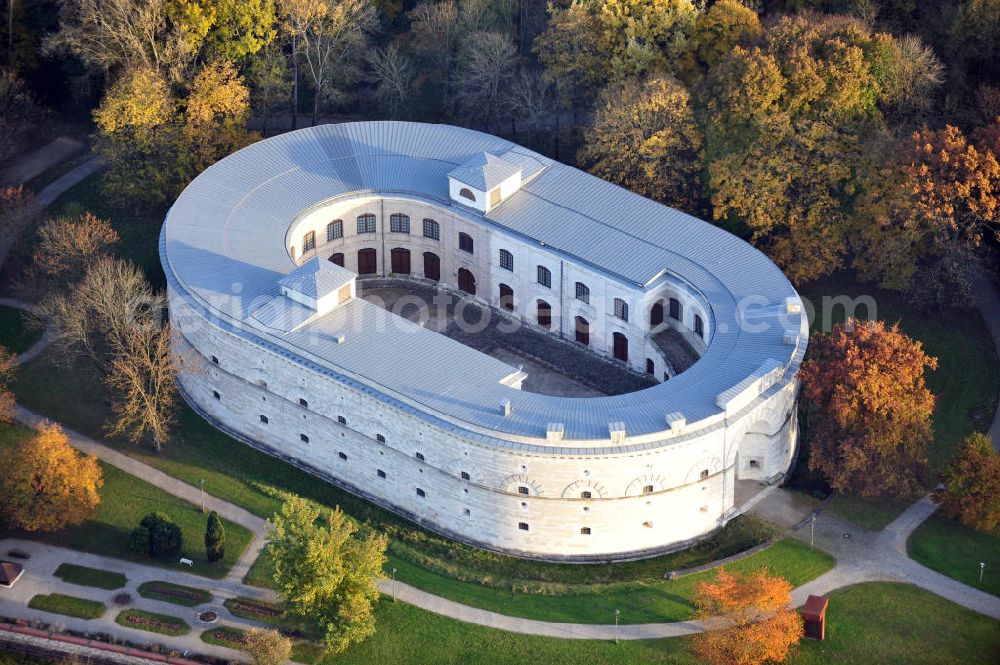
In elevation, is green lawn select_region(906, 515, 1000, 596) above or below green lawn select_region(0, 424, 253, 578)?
below

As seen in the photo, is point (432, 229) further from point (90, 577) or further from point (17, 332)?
point (90, 577)

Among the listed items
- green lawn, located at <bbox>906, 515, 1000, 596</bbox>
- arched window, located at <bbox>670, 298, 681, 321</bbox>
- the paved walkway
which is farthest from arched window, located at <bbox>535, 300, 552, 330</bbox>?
the paved walkway

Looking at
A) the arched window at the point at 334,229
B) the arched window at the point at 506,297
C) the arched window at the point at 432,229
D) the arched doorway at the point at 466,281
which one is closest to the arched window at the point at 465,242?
the arched doorway at the point at 466,281

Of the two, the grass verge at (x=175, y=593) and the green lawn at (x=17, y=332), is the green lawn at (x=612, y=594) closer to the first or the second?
the grass verge at (x=175, y=593)

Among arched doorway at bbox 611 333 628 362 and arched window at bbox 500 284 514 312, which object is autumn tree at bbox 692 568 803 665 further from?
arched window at bbox 500 284 514 312

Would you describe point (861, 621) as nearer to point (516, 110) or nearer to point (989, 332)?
point (989, 332)

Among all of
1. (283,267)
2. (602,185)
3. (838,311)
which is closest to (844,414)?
(838,311)

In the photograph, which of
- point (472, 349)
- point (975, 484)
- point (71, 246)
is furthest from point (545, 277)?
point (71, 246)

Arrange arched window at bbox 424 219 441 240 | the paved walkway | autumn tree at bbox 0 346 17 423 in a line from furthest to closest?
the paved walkway, arched window at bbox 424 219 441 240, autumn tree at bbox 0 346 17 423
